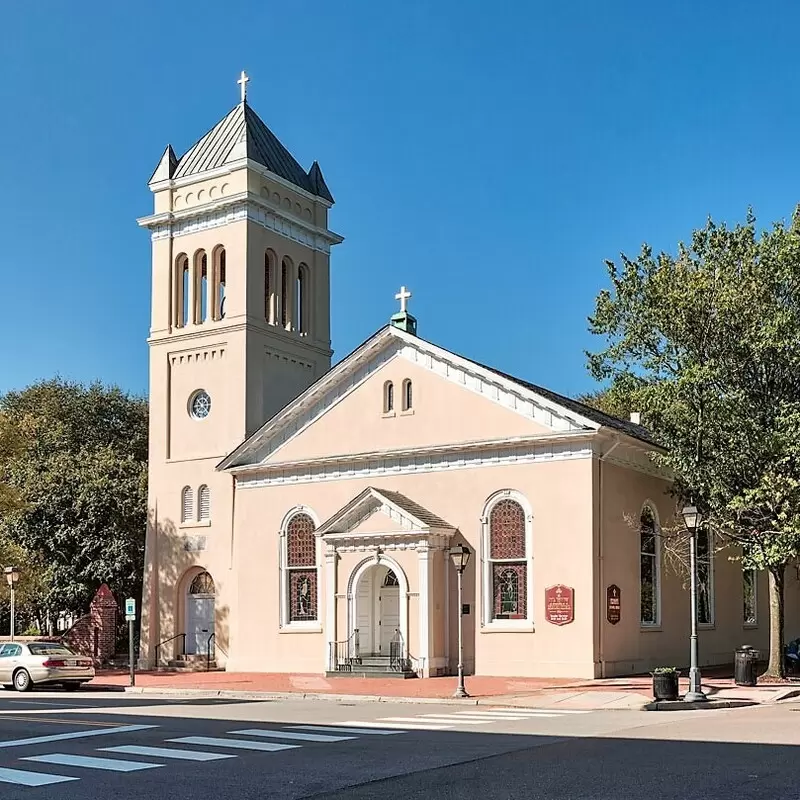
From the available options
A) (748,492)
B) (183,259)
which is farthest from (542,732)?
(183,259)

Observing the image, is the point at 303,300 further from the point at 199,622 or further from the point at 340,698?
the point at 340,698

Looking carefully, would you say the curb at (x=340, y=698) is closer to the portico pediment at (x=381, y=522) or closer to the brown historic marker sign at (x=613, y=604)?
the portico pediment at (x=381, y=522)

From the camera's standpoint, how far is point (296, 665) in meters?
33.9

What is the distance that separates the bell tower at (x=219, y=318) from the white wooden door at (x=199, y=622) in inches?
20.1

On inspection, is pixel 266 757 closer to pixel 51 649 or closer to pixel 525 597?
pixel 525 597

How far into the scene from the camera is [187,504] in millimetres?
38375

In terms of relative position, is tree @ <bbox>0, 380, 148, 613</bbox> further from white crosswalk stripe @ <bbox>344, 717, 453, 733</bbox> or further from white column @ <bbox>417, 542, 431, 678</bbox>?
white crosswalk stripe @ <bbox>344, 717, 453, 733</bbox>

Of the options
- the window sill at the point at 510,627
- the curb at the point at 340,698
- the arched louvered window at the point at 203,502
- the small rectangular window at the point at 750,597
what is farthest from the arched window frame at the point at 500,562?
the arched louvered window at the point at 203,502

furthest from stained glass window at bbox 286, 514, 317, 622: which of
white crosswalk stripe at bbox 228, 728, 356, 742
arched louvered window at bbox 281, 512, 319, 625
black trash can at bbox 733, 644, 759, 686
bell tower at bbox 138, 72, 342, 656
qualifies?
white crosswalk stripe at bbox 228, 728, 356, 742

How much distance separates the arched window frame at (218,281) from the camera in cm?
3912

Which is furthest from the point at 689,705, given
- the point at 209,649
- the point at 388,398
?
the point at 209,649

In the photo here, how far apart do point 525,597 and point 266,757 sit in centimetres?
1699

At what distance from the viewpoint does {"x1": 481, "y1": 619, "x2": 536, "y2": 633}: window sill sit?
30.2 m

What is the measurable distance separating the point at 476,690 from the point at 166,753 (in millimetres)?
12735
